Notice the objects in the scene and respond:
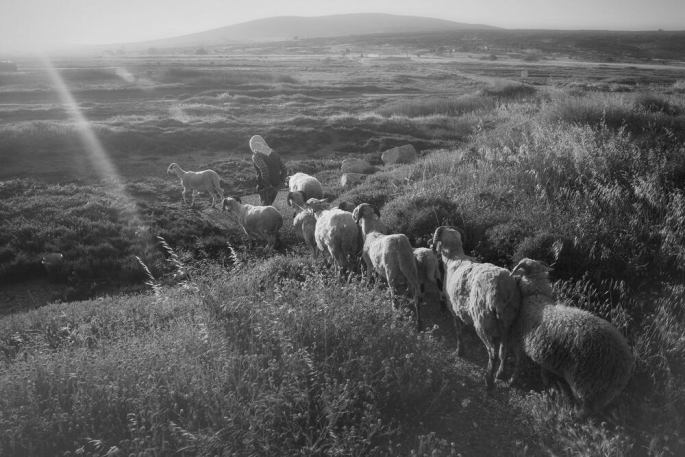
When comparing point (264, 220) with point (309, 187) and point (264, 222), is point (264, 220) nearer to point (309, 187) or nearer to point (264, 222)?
point (264, 222)

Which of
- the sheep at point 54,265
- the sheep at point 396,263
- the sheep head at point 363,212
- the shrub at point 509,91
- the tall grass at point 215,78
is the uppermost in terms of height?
the tall grass at point 215,78

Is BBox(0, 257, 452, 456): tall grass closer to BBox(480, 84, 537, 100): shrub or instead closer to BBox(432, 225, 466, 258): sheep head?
BBox(432, 225, 466, 258): sheep head

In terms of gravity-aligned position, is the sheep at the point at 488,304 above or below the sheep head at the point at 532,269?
below

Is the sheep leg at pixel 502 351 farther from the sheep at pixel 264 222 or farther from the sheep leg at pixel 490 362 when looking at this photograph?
the sheep at pixel 264 222

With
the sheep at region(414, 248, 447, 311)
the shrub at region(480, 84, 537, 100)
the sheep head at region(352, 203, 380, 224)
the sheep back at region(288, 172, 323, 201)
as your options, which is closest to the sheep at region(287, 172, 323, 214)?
the sheep back at region(288, 172, 323, 201)

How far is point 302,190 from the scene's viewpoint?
43.7 ft

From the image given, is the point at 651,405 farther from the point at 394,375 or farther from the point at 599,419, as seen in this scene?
the point at 394,375

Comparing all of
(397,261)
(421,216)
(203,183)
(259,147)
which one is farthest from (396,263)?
(203,183)

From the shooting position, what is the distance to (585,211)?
28.9 feet

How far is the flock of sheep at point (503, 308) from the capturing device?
4.48m

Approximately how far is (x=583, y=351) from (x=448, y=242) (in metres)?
2.93

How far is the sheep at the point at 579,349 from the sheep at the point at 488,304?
0.75 ft

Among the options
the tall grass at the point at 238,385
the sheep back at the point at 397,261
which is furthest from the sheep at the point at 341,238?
the tall grass at the point at 238,385

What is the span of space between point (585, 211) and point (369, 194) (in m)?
6.34
